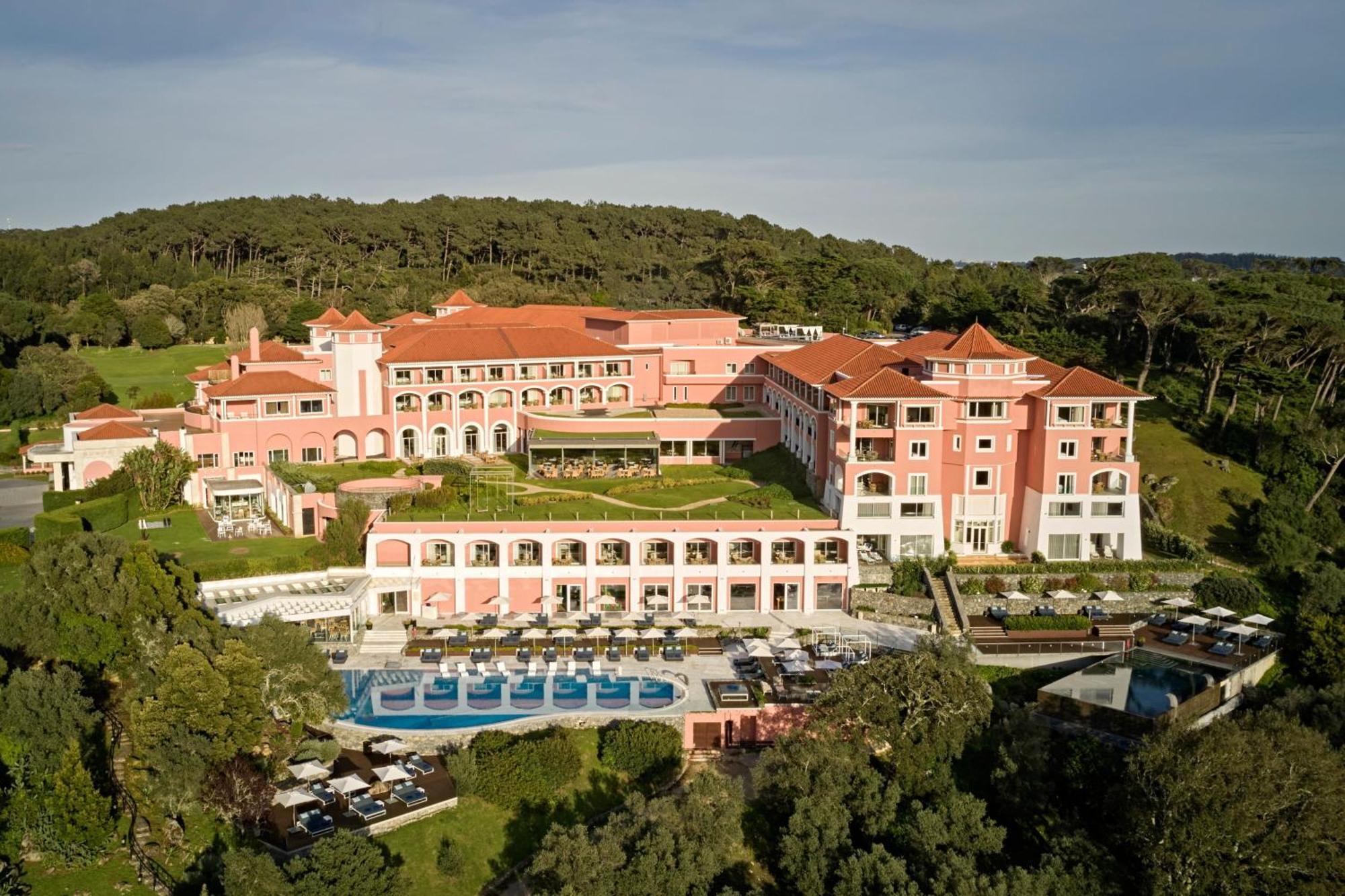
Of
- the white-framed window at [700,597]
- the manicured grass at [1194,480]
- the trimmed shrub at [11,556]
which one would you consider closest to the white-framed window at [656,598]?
the white-framed window at [700,597]

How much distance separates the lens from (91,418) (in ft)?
170

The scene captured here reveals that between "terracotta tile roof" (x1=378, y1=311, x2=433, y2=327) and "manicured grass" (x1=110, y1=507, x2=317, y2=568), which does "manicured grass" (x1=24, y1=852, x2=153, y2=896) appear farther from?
"terracotta tile roof" (x1=378, y1=311, x2=433, y2=327)

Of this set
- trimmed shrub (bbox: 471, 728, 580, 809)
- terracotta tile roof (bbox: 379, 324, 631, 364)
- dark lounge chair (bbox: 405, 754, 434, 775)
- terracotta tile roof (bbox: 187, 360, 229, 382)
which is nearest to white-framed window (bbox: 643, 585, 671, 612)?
trimmed shrub (bbox: 471, 728, 580, 809)

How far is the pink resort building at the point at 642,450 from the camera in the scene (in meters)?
39.8

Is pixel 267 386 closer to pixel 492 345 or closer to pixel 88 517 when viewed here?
pixel 88 517

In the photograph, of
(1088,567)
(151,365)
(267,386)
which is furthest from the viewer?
(151,365)

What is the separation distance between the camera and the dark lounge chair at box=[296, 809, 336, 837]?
25.9 meters

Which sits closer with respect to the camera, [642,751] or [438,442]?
[642,751]

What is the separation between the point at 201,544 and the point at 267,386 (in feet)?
33.0

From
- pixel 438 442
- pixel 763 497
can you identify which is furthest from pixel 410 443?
pixel 763 497

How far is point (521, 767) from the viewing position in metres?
28.4

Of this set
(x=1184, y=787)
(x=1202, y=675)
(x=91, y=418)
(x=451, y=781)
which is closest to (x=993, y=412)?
(x=1202, y=675)

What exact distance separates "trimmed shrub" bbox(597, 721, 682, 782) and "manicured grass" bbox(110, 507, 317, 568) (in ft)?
50.7

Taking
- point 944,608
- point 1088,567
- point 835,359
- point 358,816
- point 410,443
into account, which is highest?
point 835,359
